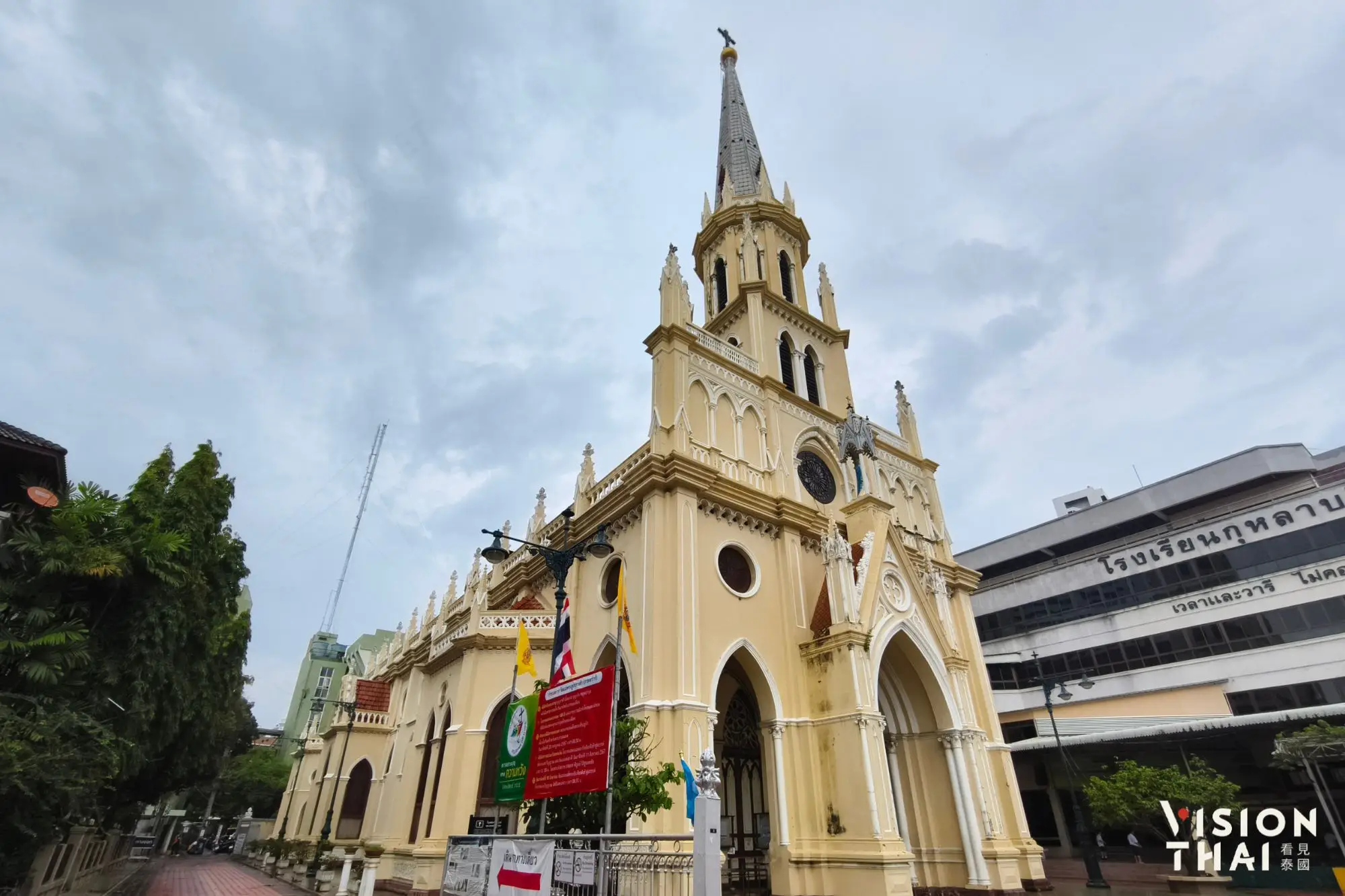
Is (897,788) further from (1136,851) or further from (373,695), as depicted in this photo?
(373,695)

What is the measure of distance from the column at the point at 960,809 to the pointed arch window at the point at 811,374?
1172 cm

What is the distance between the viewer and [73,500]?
41.0ft

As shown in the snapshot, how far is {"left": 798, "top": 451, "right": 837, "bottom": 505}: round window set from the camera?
69.4ft

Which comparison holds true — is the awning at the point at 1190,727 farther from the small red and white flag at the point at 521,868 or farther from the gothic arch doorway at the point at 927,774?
the small red and white flag at the point at 521,868

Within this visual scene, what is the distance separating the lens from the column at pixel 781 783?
14.4 meters

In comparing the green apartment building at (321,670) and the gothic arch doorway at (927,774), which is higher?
the green apartment building at (321,670)

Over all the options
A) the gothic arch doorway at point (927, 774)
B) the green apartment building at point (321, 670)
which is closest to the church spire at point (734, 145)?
the gothic arch doorway at point (927, 774)

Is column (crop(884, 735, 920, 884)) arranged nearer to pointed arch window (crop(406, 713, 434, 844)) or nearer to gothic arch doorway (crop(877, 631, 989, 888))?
gothic arch doorway (crop(877, 631, 989, 888))

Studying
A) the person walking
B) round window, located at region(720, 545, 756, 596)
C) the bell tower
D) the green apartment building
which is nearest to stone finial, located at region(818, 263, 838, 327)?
the bell tower

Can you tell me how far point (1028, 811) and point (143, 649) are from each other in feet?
130

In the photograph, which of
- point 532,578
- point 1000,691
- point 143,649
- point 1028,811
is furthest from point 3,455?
point 1028,811

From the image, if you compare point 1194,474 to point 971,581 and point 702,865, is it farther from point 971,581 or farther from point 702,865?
point 702,865

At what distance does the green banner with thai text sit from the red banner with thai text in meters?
0.22

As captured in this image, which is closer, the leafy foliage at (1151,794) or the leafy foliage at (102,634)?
the leafy foliage at (102,634)
